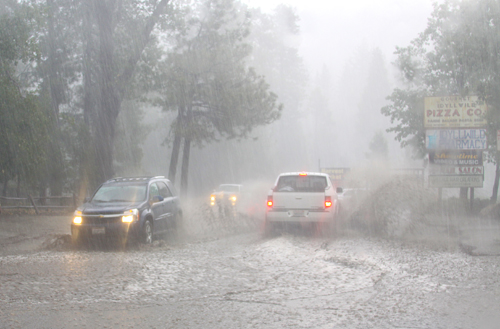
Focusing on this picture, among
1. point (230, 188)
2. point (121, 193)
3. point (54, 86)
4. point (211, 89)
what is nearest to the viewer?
point (121, 193)

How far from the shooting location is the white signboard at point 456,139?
61.1 feet

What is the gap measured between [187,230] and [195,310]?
31.0 feet

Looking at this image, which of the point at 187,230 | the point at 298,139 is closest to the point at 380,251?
the point at 187,230

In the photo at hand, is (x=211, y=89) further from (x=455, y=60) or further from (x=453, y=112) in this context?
(x=455, y=60)

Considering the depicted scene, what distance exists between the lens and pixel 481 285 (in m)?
7.25

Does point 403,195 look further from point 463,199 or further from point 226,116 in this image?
point 226,116

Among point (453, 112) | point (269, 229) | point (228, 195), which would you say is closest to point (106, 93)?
point (228, 195)

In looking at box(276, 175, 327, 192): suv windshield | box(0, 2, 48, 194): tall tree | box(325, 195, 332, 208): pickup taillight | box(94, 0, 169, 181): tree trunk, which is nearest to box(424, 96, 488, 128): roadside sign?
box(276, 175, 327, 192): suv windshield

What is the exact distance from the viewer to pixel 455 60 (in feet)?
45.6

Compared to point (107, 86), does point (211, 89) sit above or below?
above

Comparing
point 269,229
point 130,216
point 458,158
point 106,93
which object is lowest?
point 269,229

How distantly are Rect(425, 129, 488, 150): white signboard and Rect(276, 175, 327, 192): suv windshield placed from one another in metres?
7.55

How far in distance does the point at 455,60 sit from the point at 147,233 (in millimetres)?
9391

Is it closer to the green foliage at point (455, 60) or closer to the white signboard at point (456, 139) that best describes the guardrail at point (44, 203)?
the white signboard at point (456, 139)
